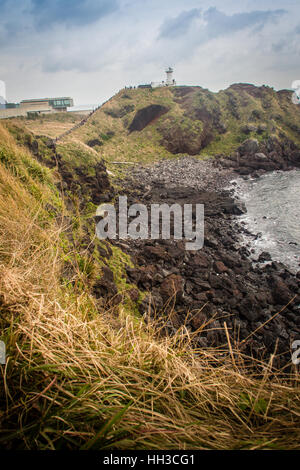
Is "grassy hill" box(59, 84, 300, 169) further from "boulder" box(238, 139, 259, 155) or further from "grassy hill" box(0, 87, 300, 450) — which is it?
"grassy hill" box(0, 87, 300, 450)

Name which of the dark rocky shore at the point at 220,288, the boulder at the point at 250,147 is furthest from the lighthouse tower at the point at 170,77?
the dark rocky shore at the point at 220,288

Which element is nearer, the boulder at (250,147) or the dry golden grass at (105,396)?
the dry golden grass at (105,396)

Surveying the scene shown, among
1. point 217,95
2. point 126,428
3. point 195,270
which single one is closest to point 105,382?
point 126,428

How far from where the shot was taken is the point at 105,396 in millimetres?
1108

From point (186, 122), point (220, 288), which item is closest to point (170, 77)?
point (186, 122)

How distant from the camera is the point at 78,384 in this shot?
1.14m

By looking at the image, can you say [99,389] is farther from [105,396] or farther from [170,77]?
[170,77]

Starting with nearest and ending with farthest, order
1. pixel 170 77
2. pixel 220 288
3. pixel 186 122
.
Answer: pixel 220 288
pixel 186 122
pixel 170 77

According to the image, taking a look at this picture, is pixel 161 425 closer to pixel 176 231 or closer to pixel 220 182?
pixel 176 231

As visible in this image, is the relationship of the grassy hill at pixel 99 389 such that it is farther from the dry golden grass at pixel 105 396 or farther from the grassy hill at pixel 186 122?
the grassy hill at pixel 186 122

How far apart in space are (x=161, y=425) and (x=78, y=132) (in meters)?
35.0

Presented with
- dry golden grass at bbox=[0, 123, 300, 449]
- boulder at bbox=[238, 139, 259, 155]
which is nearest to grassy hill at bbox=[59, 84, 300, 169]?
boulder at bbox=[238, 139, 259, 155]

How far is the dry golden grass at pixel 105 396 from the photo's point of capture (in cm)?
94

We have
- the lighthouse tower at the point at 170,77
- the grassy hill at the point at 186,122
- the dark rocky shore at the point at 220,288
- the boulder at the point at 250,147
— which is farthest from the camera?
the lighthouse tower at the point at 170,77
